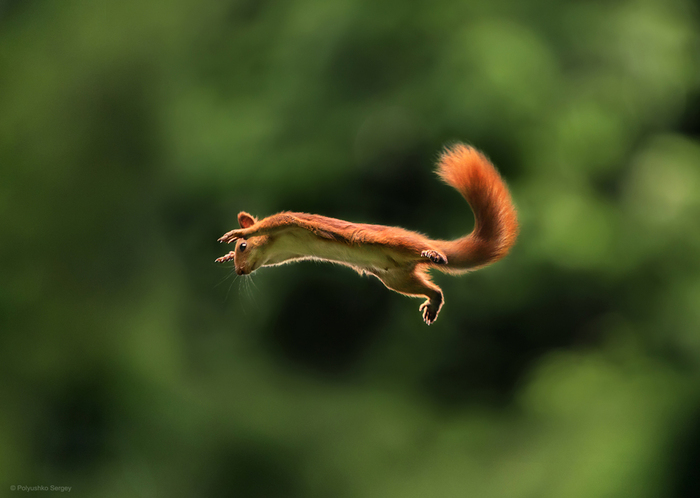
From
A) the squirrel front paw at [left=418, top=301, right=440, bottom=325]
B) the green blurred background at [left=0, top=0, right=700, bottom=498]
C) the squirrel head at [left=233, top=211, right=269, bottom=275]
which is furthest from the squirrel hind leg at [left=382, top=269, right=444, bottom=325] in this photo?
the green blurred background at [left=0, top=0, right=700, bottom=498]

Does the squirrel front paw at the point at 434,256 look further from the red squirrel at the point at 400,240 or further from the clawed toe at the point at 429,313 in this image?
the clawed toe at the point at 429,313

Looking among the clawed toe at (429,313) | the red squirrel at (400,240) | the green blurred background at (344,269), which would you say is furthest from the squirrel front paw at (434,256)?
the green blurred background at (344,269)

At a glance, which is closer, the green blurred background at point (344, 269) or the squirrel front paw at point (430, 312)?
the squirrel front paw at point (430, 312)

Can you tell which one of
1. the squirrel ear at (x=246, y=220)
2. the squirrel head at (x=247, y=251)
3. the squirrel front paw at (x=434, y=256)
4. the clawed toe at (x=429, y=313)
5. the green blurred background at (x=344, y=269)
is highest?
the green blurred background at (x=344, y=269)

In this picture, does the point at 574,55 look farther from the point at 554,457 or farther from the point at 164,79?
the point at 164,79

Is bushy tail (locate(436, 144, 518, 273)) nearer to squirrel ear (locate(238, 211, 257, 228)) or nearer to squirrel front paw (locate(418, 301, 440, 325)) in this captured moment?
squirrel front paw (locate(418, 301, 440, 325))

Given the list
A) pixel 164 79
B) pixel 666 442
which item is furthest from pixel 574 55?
pixel 164 79
